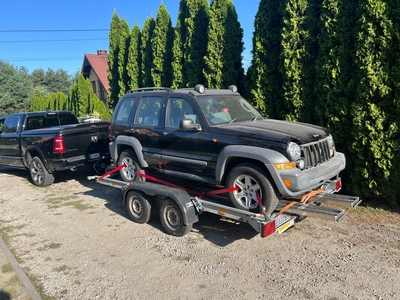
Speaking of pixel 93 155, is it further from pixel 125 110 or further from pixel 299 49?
pixel 299 49

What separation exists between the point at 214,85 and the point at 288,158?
5215mm

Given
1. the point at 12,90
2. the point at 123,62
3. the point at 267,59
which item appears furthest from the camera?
the point at 12,90

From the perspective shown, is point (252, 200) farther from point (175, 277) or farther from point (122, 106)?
point (122, 106)

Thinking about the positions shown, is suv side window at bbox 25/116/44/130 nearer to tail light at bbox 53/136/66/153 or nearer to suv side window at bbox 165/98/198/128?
tail light at bbox 53/136/66/153

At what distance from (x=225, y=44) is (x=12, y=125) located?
6519 millimetres

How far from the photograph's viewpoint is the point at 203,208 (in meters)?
5.09

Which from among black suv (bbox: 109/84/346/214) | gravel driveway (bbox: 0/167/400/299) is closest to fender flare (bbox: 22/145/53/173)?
gravel driveway (bbox: 0/167/400/299)

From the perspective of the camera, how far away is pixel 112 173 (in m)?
6.91

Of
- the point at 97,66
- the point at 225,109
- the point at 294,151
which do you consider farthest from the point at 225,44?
the point at 97,66

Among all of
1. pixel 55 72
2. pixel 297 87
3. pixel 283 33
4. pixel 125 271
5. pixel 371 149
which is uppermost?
pixel 55 72

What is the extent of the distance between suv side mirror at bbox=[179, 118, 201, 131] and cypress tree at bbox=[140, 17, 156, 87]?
7595 mm

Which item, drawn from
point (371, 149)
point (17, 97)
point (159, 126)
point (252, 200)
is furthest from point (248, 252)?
point (17, 97)

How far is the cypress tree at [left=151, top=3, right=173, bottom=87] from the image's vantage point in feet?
37.7

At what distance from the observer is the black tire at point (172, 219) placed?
5105 millimetres
